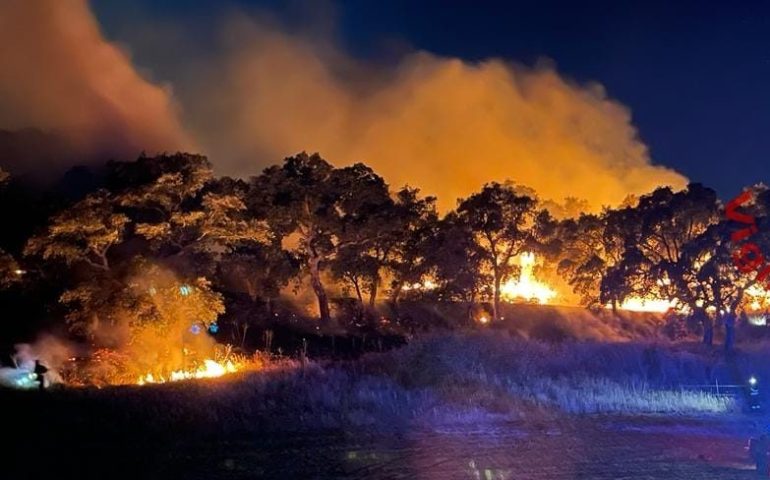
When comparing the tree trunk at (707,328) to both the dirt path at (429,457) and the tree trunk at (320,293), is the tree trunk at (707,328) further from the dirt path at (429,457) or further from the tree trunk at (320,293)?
the dirt path at (429,457)

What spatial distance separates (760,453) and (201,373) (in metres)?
12.8

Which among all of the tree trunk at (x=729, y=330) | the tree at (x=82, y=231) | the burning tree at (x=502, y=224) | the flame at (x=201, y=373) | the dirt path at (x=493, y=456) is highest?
the burning tree at (x=502, y=224)

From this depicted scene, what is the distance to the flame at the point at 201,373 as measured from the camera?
55.7 ft

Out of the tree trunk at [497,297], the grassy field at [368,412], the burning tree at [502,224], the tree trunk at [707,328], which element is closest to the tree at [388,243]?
the burning tree at [502,224]

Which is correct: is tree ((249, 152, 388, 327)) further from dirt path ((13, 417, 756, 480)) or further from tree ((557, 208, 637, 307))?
dirt path ((13, 417, 756, 480))

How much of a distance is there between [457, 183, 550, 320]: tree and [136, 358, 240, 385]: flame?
24.6 meters

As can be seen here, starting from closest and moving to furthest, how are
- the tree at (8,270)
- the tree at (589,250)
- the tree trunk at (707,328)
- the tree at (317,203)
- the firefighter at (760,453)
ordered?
1. the firefighter at (760,453)
2. the tree at (8,270)
3. the tree at (317,203)
4. the tree trunk at (707,328)
5. the tree at (589,250)

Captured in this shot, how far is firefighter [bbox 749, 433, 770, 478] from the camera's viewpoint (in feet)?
30.0

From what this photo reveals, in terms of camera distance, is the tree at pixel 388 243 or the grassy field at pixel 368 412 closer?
the grassy field at pixel 368 412

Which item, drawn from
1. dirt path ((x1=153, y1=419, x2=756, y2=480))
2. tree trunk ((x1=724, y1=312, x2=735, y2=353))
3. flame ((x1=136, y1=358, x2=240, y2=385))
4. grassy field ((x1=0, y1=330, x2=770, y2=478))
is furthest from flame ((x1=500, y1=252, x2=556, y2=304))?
dirt path ((x1=153, y1=419, x2=756, y2=480))

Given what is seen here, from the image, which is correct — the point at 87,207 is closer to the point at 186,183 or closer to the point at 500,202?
the point at 186,183

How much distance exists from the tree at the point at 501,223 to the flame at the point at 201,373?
24.6 m

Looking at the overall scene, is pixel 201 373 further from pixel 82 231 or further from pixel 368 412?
pixel 368 412

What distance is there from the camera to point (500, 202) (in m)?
41.1
